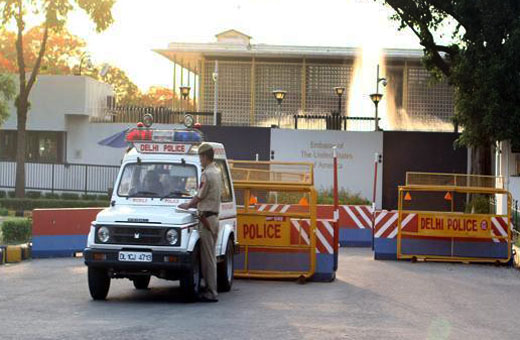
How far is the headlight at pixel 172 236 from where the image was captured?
1236 cm

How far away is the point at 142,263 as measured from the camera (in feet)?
40.3

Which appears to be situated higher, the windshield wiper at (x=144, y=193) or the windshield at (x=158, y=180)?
the windshield at (x=158, y=180)

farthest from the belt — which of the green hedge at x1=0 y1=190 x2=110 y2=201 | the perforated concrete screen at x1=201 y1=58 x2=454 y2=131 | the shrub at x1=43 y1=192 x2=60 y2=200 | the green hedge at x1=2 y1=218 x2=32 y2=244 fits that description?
the perforated concrete screen at x1=201 y1=58 x2=454 y2=131

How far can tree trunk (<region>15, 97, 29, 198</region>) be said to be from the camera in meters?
35.8

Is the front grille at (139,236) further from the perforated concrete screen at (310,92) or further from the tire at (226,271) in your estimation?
the perforated concrete screen at (310,92)

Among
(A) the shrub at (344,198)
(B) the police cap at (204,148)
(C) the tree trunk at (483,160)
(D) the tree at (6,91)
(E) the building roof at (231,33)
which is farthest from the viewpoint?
(E) the building roof at (231,33)

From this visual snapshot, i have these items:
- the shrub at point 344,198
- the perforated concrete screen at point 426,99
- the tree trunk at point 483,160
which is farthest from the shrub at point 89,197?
the perforated concrete screen at point 426,99

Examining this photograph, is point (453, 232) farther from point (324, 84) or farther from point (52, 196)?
point (324, 84)

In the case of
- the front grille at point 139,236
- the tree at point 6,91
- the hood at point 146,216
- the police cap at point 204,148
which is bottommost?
the front grille at point 139,236

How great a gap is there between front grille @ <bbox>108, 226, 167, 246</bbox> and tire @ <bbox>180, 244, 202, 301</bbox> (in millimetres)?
502

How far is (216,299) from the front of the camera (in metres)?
12.9

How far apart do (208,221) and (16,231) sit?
9820mm

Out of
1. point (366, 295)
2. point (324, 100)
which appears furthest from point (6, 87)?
point (366, 295)

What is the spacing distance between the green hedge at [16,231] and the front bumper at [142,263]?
9588 millimetres
